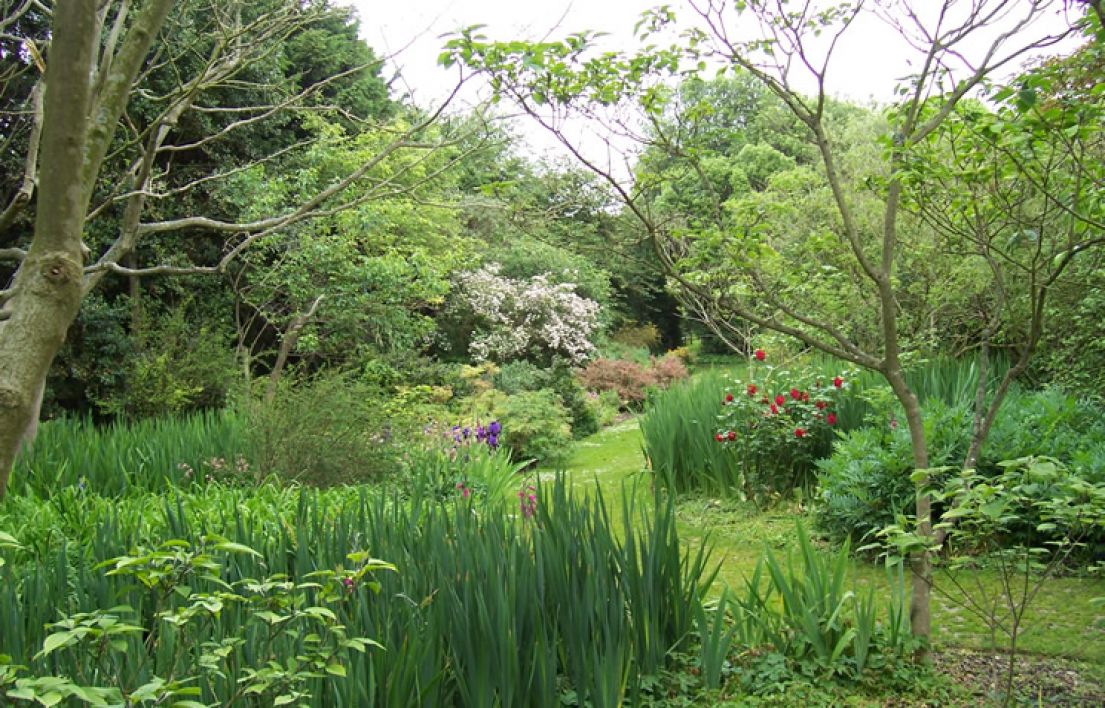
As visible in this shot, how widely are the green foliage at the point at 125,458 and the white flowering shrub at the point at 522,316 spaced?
659cm

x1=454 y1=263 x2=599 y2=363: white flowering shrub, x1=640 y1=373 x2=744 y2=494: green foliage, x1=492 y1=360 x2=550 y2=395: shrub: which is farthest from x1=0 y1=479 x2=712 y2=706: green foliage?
x1=454 y1=263 x2=599 y2=363: white flowering shrub

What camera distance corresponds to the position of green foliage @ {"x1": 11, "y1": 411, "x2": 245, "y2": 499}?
4.90 meters

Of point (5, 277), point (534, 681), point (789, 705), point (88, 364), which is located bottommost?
point (789, 705)

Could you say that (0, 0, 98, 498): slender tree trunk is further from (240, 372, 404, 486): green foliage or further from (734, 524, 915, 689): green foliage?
(240, 372, 404, 486): green foliage

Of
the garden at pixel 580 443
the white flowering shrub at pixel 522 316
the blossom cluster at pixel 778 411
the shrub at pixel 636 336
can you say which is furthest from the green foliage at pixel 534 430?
the shrub at pixel 636 336

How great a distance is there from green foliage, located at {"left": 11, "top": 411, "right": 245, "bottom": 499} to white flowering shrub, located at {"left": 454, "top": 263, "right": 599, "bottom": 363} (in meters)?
6.59

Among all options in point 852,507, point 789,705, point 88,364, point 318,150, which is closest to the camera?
point 789,705

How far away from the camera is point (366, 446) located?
5398 millimetres

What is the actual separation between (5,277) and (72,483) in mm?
6339

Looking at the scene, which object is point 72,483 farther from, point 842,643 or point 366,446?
point 842,643

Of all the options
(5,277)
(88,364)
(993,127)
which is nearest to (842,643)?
(993,127)

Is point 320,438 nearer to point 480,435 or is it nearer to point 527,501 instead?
point 480,435

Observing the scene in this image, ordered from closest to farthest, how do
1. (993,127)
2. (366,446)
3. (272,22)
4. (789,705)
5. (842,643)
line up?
(993,127), (789,705), (842,643), (272,22), (366,446)

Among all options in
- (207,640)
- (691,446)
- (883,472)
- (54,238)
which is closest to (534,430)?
(691,446)
